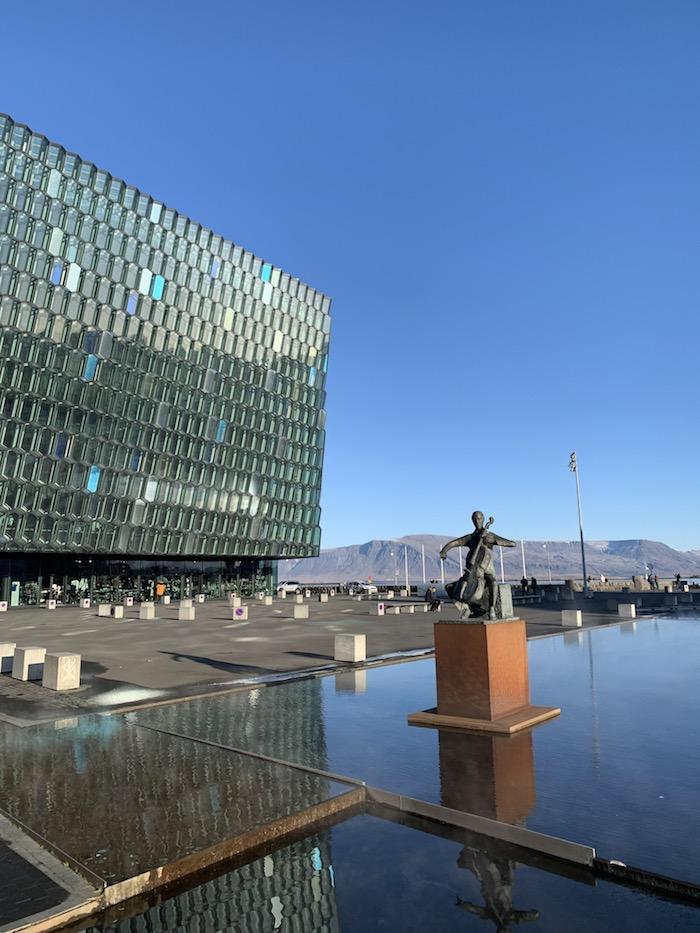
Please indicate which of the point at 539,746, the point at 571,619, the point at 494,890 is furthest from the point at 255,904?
the point at 571,619

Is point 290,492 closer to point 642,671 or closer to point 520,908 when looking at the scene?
point 642,671

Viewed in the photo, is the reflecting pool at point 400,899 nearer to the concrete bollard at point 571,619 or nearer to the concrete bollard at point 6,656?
the concrete bollard at point 6,656

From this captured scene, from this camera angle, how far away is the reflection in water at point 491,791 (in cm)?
484

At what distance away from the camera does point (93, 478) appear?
60.0 metres

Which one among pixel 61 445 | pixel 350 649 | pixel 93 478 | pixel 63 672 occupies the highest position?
pixel 61 445

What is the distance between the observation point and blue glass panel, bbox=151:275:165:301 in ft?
221

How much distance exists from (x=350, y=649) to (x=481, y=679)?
855cm

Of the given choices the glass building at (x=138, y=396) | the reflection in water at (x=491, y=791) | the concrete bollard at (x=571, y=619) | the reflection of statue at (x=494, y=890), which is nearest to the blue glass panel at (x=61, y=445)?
the glass building at (x=138, y=396)

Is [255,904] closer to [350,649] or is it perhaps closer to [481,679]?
[481,679]

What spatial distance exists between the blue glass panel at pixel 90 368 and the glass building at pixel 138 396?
14cm

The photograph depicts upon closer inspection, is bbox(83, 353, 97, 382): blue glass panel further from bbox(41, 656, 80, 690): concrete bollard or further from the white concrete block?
bbox(41, 656, 80, 690): concrete bollard

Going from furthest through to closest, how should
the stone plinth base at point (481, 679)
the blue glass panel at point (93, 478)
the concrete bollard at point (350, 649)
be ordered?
the blue glass panel at point (93, 478)
the concrete bollard at point (350, 649)
the stone plinth base at point (481, 679)

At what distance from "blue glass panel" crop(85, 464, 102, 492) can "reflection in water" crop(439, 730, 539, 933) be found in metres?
56.1

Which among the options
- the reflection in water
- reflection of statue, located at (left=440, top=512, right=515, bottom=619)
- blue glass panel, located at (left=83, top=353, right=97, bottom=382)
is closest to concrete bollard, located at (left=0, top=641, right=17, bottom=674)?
reflection of statue, located at (left=440, top=512, right=515, bottom=619)
